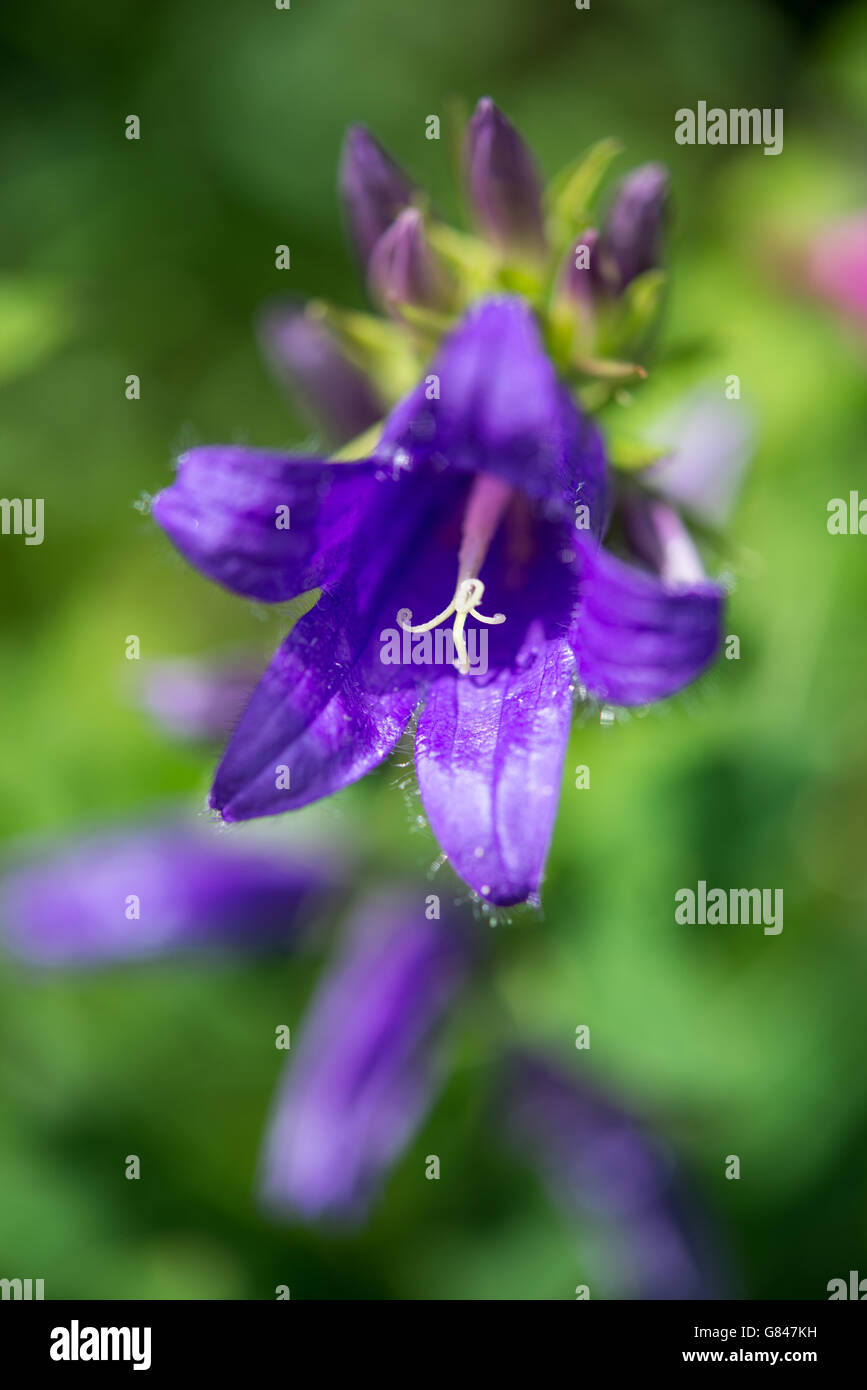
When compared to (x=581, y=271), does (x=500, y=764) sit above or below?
below

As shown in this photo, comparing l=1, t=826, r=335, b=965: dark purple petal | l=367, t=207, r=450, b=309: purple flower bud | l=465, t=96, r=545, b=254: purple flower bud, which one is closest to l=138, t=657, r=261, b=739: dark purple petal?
l=1, t=826, r=335, b=965: dark purple petal

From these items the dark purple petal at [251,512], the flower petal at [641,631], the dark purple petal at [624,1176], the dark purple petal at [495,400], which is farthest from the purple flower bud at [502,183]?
the dark purple petal at [624,1176]

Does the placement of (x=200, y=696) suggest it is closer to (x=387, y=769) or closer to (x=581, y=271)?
(x=387, y=769)

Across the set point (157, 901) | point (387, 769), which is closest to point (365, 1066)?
point (157, 901)

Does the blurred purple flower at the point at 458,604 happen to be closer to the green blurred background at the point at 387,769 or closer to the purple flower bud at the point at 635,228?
the purple flower bud at the point at 635,228
